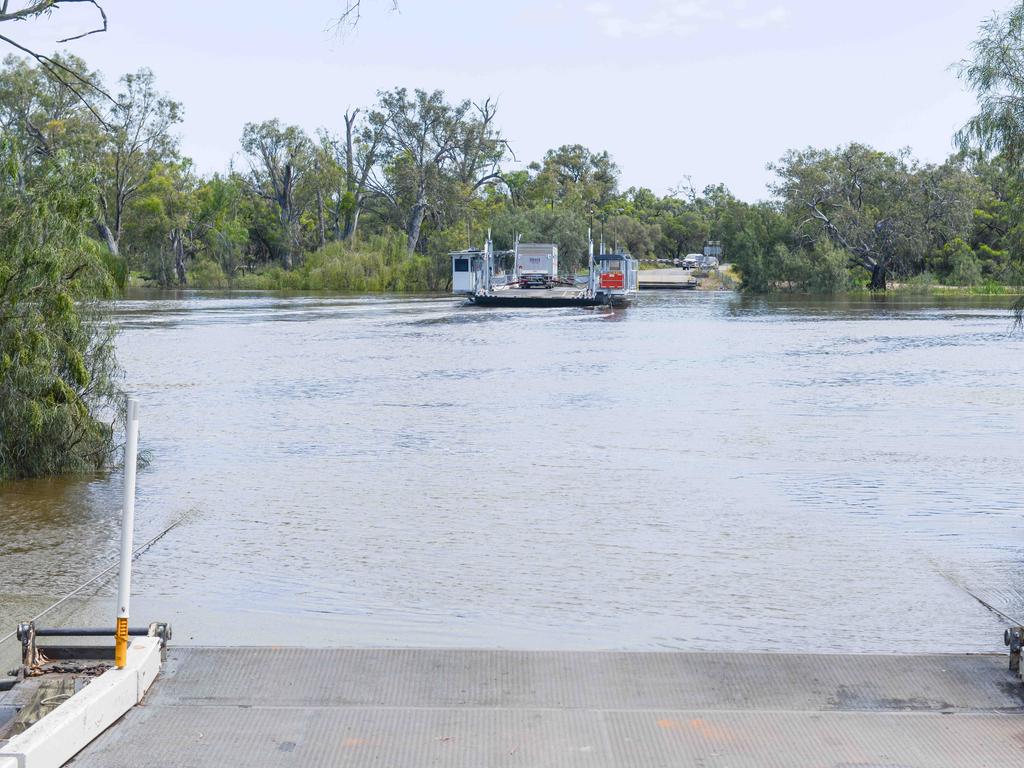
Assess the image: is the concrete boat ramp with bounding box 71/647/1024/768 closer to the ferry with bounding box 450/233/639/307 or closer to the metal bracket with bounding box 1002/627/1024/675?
the metal bracket with bounding box 1002/627/1024/675

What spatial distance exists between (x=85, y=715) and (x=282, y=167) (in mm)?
103411

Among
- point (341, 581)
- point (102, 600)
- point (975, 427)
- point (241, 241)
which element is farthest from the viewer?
point (241, 241)

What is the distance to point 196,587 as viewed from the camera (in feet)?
30.7

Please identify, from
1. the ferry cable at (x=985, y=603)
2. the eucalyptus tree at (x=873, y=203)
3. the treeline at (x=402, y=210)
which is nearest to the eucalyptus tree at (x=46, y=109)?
the treeline at (x=402, y=210)

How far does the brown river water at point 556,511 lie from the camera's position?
336 inches

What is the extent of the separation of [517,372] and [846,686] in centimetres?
2352

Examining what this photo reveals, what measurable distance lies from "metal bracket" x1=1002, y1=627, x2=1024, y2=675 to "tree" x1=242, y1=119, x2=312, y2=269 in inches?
3967

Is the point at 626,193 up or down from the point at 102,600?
up

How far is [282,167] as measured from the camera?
4144 inches

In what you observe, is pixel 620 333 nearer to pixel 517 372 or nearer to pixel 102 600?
pixel 517 372

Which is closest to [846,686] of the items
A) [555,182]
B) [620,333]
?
[620,333]

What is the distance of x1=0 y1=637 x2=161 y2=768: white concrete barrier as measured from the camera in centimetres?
476

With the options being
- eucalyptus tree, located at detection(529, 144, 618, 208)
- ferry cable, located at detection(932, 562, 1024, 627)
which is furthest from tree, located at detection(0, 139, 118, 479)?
eucalyptus tree, located at detection(529, 144, 618, 208)

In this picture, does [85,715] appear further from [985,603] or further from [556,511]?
[556,511]
